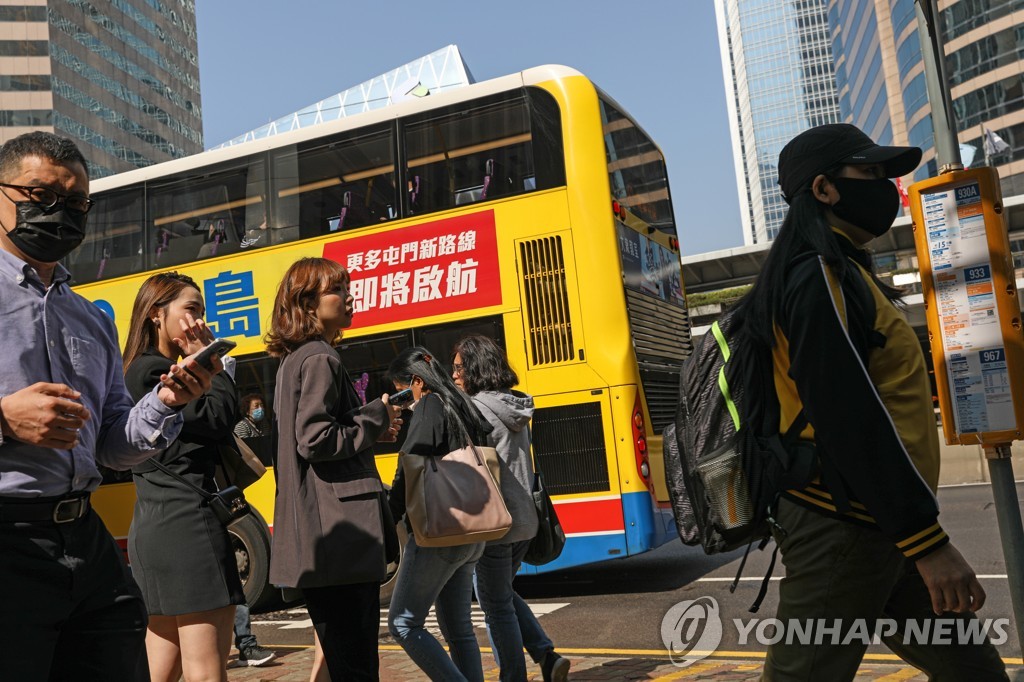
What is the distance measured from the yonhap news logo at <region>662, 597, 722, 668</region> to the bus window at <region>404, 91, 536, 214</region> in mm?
3745

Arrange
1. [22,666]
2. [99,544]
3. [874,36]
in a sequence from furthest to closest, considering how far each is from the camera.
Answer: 1. [874,36]
2. [99,544]
3. [22,666]

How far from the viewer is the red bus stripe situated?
25.6 ft

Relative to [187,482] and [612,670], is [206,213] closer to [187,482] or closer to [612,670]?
[612,670]

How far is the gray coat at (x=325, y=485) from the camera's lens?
10.8 ft

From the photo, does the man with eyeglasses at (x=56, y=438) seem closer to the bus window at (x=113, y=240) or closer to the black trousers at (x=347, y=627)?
the black trousers at (x=347, y=627)

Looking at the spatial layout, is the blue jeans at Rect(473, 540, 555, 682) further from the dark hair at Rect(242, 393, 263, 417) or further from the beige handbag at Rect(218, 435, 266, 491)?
the dark hair at Rect(242, 393, 263, 417)

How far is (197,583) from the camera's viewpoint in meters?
3.22

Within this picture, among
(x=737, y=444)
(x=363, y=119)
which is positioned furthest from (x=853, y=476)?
(x=363, y=119)

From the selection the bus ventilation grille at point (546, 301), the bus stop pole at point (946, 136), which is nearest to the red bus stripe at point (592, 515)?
the bus ventilation grille at point (546, 301)

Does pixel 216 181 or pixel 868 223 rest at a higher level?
pixel 216 181

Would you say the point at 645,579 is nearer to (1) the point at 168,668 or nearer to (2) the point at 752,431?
(1) the point at 168,668

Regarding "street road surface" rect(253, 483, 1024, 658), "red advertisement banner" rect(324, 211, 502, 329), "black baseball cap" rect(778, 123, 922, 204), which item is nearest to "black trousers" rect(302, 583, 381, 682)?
"black baseball cap" rect(778, 123, 922, 204)

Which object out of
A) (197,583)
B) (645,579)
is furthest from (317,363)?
(645,579)

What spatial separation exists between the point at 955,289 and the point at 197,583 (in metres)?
3.54
